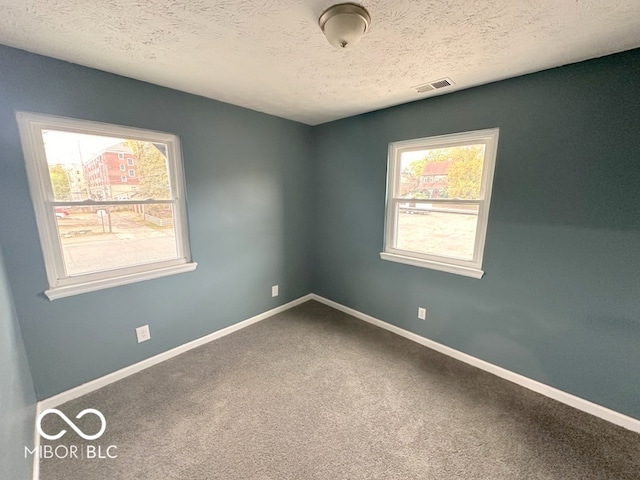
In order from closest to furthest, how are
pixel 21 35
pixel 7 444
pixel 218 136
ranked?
pixel 7 444 < pixel 21 35 < pixel 218 136

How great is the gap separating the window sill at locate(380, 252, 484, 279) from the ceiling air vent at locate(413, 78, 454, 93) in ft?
5.00

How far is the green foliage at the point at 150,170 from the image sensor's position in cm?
206

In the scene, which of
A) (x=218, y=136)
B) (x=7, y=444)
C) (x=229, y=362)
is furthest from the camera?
(x=218, y=136)

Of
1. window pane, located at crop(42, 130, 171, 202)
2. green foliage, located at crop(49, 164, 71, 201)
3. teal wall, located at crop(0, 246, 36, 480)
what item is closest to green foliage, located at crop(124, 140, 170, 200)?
window pane, located at crop(42, 130, 171, 202)

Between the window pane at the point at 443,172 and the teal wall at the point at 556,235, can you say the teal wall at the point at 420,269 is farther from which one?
the window pane at the point at 443,172

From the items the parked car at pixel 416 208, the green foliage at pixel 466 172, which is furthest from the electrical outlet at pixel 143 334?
the green foliage at pixel 466 172

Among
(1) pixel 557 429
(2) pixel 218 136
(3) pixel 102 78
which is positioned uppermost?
(3) pixel 102 78

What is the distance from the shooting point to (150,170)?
213cm

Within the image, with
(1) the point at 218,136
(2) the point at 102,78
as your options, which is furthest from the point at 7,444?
(1) the point at 218,136

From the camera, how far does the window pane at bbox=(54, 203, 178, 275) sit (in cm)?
180

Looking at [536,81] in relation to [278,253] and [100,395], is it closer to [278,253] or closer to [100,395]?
[278,253]

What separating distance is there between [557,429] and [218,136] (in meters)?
3.50

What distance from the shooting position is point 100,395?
6.14 feet

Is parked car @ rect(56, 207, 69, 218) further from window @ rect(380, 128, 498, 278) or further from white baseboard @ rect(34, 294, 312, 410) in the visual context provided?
window @ rect(380, 128, 498, 278)
